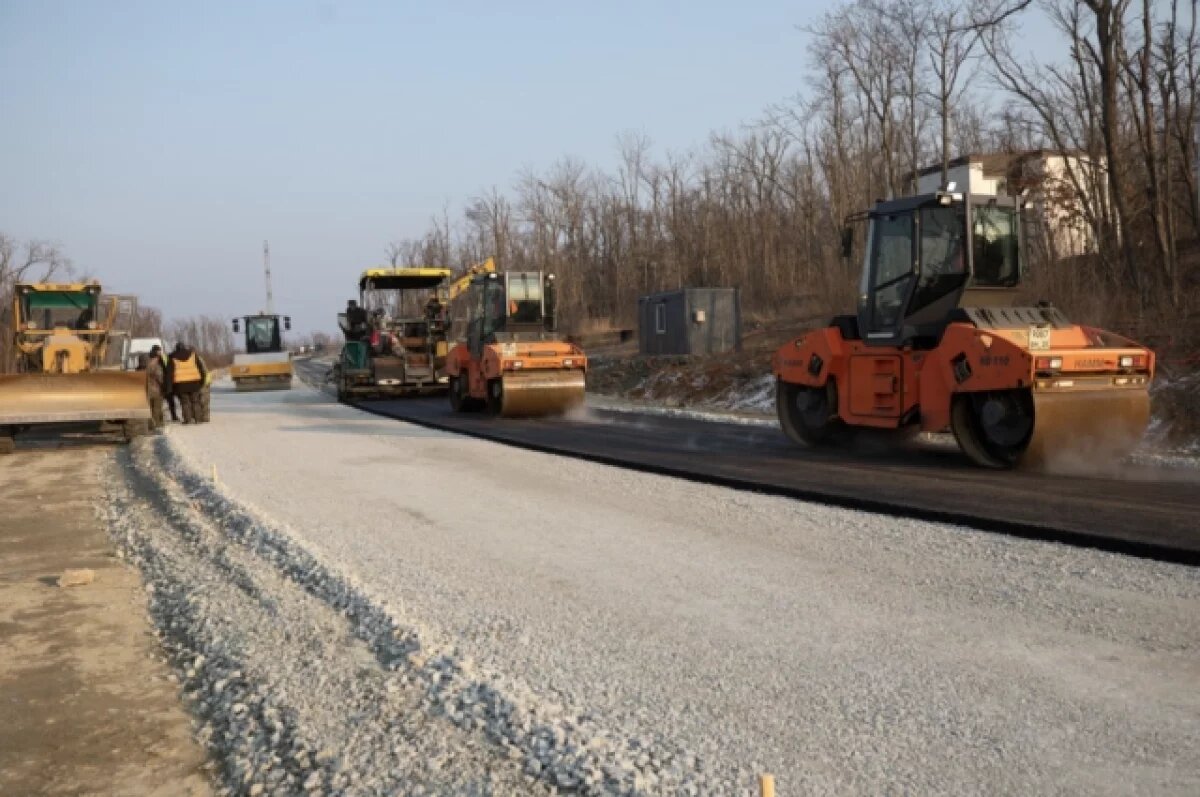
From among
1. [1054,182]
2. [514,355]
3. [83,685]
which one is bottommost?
[83,685]

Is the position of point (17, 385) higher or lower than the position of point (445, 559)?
higher

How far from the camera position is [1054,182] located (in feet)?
128

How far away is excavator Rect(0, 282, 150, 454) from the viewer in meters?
15.1

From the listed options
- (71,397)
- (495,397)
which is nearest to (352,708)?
(71,397)

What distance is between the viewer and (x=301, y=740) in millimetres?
3998

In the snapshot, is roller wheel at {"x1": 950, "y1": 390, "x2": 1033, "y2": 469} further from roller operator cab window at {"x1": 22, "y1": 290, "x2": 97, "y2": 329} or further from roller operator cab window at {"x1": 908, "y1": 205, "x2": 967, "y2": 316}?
roller operator cab window at {"x1": 22, "y1": 290, "x2": 97, "y2": 329}

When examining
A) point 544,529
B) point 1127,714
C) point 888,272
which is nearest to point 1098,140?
point 888,272

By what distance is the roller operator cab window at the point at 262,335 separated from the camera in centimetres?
3622

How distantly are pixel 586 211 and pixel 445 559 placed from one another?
55.8m

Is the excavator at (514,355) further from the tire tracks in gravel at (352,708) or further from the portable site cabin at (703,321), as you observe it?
the tire tracks in gravel at (352,708)

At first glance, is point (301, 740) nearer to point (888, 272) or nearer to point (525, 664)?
point (525, 664)

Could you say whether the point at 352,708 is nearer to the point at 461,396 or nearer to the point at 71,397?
the point at 71,397

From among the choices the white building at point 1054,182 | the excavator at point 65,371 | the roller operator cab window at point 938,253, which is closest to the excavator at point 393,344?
the excavator at point 65,371

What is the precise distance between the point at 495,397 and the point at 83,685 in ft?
44.8
